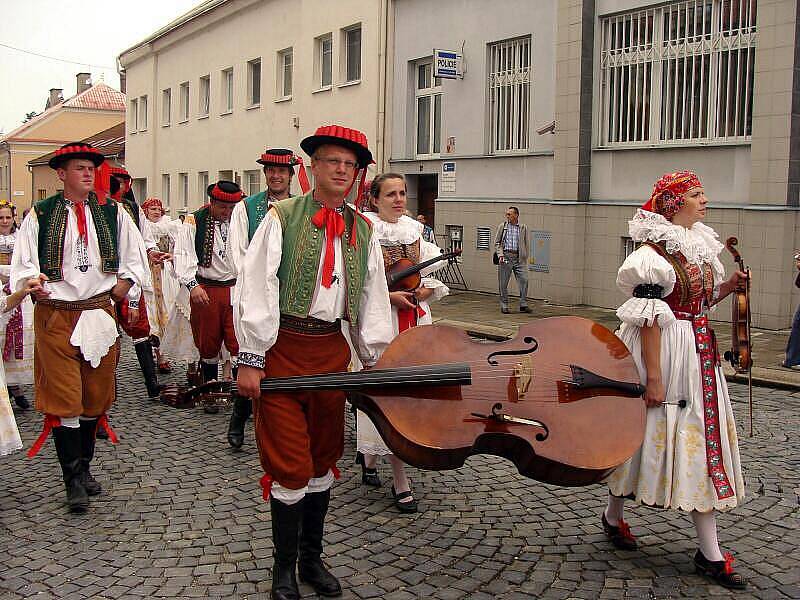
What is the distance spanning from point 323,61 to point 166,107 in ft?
43.0

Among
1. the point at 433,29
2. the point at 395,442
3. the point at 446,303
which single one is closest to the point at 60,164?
the point at 395,442

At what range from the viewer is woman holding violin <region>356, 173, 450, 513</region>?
5.53 meters

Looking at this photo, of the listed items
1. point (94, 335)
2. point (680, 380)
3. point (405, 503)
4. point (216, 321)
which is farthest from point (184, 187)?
point (680, 380)

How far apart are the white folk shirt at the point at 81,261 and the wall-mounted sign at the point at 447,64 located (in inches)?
506

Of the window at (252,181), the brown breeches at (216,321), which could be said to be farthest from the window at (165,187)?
the brown breeches at (216,321)

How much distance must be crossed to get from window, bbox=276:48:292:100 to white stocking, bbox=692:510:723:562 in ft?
75.0

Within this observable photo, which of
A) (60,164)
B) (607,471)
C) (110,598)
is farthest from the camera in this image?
(60,164)

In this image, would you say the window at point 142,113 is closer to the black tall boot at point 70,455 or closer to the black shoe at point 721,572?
the black tall boot at point 70,455

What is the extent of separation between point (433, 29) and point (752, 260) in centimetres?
929

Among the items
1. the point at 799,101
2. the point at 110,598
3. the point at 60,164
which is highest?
the point at 799,101

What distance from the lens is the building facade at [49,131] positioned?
57688 millimetres

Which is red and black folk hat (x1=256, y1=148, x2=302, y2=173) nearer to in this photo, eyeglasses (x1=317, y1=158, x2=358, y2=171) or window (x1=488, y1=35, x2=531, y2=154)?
eyeglasses (x1=317, y1=158, x2=358, y2=171)

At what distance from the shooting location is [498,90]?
17391mm

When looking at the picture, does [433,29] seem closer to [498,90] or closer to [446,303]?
[498,90]
